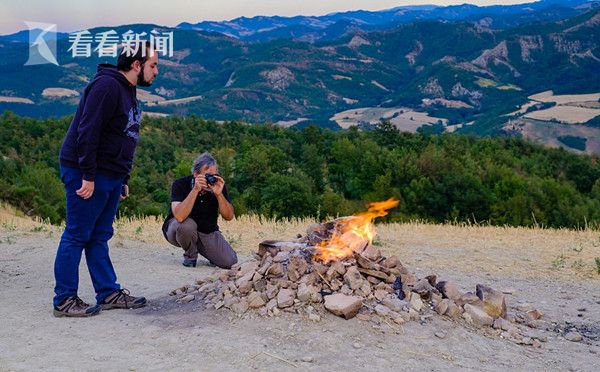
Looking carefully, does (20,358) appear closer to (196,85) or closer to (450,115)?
(450,115)

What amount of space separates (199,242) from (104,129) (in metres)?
3.17

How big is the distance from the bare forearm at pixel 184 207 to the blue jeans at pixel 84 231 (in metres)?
1.54

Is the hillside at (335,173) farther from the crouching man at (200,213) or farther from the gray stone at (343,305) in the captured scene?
the gray stone at (343,305)

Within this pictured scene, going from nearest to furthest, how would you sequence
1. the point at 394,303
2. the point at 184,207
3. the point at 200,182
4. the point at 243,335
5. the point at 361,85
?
the point at 243,335
the point at 394,303
the point at 200,182
the point at 184,207
the point at 361,85

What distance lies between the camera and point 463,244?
11.4 m

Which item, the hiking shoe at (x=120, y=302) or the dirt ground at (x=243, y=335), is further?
the hiking shoe at (x=120, y=302)

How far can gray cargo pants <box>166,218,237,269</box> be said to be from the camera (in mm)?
7851

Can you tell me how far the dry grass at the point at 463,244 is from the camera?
30.2 ft

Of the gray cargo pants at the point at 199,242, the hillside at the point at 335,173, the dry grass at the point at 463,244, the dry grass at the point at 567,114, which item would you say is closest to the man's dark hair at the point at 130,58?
the gray cargo pants at the point at 199,242

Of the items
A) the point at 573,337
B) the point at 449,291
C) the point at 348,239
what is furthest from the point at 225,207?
the point at 573,337

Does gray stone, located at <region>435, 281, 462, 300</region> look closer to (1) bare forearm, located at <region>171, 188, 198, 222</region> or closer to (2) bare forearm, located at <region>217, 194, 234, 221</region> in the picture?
(2) bare forearm, located at <region>217, 194, 234, 221</region>


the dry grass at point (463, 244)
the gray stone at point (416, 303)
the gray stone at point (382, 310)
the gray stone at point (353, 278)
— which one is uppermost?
the gray stone at point (353, 278)

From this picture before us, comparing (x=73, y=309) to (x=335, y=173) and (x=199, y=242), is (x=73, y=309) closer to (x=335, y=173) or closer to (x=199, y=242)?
(x=199, y=242)

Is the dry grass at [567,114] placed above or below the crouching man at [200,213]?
below
